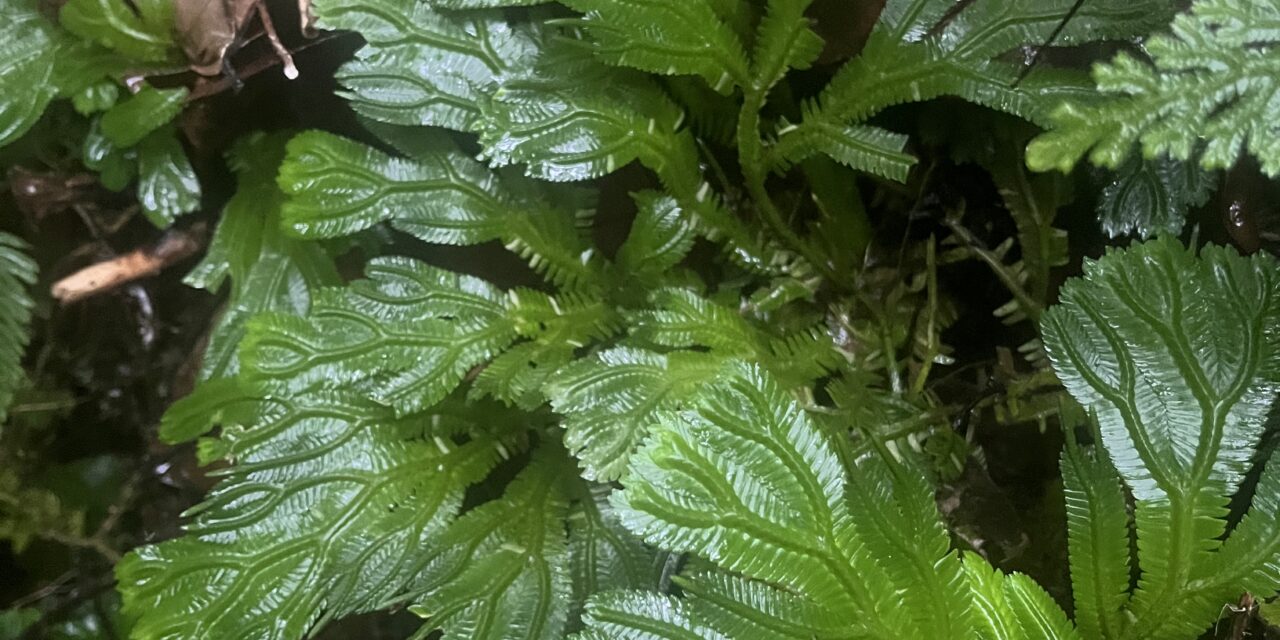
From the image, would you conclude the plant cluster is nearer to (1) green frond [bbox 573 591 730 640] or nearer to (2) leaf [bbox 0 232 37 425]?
(1) green frond [bbox 573 591 730 640]

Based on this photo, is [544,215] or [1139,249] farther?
[544,215]

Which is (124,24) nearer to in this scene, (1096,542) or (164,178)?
(164,178)

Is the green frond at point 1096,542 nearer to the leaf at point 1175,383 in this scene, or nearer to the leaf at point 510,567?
the leaf at point 1175,383

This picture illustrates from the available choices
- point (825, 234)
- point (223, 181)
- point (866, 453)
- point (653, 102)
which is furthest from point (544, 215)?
point (223, 181)

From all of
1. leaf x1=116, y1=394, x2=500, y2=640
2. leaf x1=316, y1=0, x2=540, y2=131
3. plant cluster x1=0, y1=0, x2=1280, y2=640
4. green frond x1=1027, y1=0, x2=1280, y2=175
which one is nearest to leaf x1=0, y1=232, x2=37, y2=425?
plant cluster x1=0, y1=0, x2=1280, y2=640

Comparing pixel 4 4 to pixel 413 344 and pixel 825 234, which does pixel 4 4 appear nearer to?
pixel 413 344

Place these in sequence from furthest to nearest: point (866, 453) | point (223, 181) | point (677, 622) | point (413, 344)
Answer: point (223, 181)
point (413, 344)
point (866, 453)
point (677, 622)
